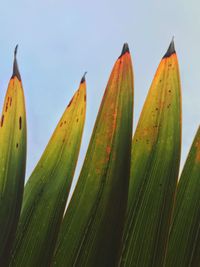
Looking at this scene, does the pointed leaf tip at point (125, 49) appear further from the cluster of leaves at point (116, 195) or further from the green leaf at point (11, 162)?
the green leaf at point (11, 162)

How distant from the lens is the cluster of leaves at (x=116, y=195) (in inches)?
23.0

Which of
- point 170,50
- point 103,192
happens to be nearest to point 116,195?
point 103,192

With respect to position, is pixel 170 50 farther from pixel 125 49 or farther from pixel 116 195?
pixel 116 195

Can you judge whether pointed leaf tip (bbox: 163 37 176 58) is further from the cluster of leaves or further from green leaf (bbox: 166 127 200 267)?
green leaf (bbox: 166 127 200 267)

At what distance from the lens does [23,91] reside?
0.67 meters

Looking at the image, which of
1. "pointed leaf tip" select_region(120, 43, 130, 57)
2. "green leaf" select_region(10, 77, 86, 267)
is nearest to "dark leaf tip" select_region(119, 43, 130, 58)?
"pointed leaf tip" select_region(120, 43, 130, 57)

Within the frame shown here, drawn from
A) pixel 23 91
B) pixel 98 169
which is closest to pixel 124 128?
pixel 98 169

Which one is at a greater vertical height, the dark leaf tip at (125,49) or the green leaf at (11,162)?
the dark leaf tip at (125,49)

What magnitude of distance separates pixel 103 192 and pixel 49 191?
9 cm

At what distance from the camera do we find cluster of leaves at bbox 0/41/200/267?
1.92 feet

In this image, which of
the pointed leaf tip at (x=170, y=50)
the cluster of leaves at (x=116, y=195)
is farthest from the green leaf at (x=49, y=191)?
the pointed leaf tip at (x=170, y=50)

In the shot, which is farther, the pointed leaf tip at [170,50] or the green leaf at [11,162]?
the pointed leaf tip at [170,50]

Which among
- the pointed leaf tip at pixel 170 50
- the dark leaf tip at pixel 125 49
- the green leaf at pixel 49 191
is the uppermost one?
the pointed leaf tip at pixel 170 50

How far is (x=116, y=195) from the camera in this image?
0.58 m
